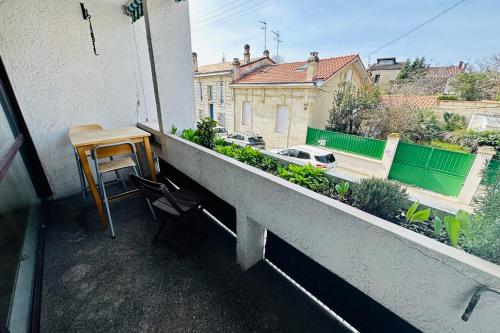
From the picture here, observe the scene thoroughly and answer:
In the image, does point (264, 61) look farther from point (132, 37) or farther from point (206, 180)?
point (206, 180)

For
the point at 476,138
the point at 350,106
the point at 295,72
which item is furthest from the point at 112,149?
the point at 295,72

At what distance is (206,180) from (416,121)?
5781mm

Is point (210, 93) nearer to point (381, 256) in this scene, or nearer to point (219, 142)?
point (219, 142)

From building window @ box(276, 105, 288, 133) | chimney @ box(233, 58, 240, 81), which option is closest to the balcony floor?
building window @ box(276, 105, 288, 133)

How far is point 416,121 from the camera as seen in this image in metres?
5.14

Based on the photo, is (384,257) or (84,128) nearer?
(384,257)

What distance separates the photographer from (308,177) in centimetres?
168

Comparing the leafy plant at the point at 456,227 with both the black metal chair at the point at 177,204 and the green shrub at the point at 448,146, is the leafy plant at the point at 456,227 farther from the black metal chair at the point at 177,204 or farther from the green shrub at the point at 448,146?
the green shrub at the point at 448,146

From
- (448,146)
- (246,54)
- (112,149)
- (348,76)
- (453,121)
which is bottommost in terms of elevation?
(448,146)

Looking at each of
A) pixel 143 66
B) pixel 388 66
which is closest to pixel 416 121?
pixel 143 66

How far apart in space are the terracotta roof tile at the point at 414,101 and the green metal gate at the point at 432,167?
125 cm

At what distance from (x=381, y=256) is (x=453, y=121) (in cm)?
528

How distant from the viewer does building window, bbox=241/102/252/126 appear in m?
11.8

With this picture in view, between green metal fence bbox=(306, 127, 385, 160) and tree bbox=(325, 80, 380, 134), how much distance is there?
669 millimetres
